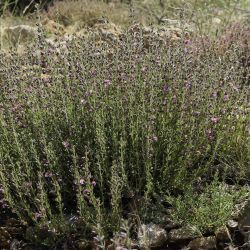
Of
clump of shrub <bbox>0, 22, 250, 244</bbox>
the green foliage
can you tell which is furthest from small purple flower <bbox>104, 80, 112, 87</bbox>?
the green foliage

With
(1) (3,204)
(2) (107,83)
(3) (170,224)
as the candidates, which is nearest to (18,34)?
(2) (107,83)

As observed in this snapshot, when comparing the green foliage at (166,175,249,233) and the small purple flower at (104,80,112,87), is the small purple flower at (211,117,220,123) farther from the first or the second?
the small purple flower at (104,80,112,87)

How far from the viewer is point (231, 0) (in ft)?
34.9

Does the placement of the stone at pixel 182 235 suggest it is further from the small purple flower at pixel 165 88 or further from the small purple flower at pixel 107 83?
the small purple flower at pixel 107 83

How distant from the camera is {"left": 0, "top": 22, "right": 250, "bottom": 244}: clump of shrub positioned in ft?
10.6

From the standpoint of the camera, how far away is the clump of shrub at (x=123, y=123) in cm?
323

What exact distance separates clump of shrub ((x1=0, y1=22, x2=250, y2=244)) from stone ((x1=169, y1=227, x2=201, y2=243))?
0.31 m

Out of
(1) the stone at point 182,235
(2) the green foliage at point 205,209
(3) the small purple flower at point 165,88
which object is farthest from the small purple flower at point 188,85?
(1) the stone at point 182,235

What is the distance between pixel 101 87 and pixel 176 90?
0.60 meters

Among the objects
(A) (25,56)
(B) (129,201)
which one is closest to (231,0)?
(A) (25,56)

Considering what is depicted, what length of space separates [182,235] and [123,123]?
0.83 m

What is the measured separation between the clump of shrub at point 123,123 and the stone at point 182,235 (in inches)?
12.3

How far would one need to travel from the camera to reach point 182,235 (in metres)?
3.05

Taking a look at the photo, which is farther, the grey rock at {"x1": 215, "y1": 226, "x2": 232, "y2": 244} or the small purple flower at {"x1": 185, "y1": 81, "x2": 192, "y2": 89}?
the small purple flower at {"x1": 185, "y1": 81, "x2": 192, "y2": 89}
